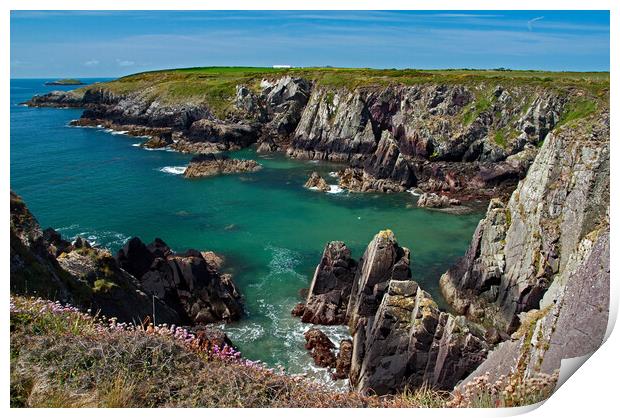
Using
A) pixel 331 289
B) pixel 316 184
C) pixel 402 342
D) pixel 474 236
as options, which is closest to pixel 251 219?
pixel 316 184

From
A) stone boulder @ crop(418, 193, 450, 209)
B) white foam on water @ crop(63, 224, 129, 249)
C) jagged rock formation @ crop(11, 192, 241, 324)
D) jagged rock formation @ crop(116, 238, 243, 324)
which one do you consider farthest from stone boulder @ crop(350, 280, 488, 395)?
stone boulder @ crop(418, 193, 450, 209)

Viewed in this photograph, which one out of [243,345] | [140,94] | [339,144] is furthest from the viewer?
[140,94]

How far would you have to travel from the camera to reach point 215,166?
72.0 meters

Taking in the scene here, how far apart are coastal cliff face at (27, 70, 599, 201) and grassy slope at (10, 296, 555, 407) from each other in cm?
5294

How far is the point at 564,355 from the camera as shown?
10.8 m

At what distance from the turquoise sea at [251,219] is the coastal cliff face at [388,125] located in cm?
656

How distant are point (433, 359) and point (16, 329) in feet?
51.9

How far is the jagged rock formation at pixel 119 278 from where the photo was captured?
13156 mm

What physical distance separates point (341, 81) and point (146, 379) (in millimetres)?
92013

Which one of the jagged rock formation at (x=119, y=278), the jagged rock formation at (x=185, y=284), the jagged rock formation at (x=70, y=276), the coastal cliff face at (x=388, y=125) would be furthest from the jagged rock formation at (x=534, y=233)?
the coastal cliff face at (x=388, y=125)

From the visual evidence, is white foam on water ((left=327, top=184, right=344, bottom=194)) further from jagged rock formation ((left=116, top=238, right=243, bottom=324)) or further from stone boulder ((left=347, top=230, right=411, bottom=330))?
jagged rock formation ((left=116, top=238, right=243, bottom=324))

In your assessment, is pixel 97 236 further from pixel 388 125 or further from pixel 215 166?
pixel 388 125

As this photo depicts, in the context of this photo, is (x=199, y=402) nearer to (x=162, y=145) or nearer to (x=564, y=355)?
(x=564, y=355)

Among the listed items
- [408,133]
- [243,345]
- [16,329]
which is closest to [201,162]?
[408,133]
